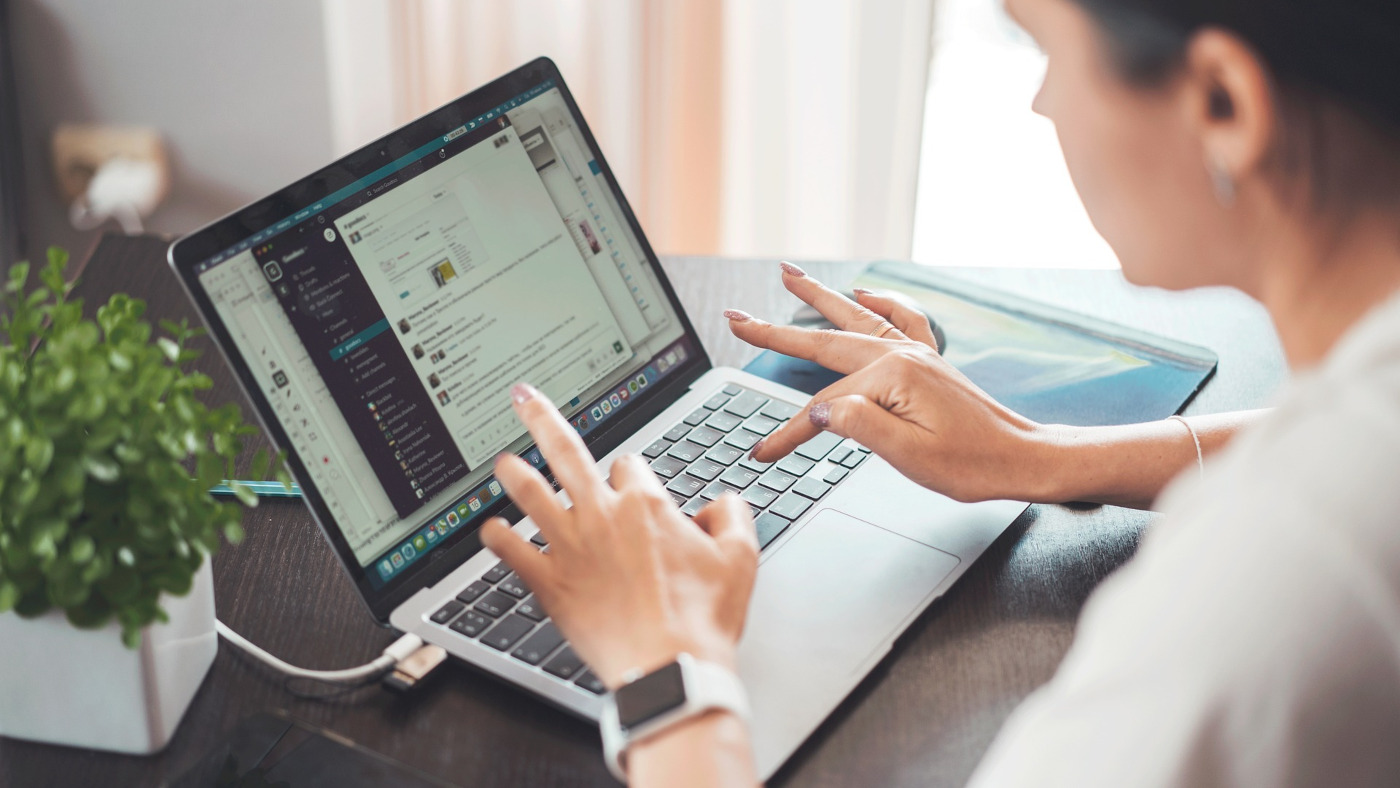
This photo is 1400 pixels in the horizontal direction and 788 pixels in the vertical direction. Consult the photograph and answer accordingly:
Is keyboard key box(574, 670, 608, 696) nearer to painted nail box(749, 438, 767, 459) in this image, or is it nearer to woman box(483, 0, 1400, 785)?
woman box(483, 0, 1400, 785)

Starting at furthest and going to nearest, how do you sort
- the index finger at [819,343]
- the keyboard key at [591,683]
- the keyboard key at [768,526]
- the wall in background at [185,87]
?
1. the wall in background at [185,87]
2. the index finger at [819,343]
3. the keyboard key at [768,526]
4. the keyboard key at [591,683]

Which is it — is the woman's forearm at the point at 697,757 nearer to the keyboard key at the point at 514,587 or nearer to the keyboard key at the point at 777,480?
the keyboard key at the point at 514,587

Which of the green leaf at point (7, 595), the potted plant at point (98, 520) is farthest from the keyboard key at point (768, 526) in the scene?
the green leaf at point (7, 595)

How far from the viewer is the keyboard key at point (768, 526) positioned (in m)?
0.80

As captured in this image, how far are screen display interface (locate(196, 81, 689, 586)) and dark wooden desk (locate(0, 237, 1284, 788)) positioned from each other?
0.08 metres

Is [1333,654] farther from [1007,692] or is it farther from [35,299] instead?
[35,299]

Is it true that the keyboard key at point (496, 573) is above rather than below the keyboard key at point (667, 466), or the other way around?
above

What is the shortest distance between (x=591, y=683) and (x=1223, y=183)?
44 centimetres

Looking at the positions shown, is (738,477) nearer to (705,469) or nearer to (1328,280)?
(705,469)

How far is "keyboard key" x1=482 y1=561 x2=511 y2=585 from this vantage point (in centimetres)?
75

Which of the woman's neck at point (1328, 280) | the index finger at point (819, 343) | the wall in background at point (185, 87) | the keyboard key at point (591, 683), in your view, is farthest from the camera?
the wall in background at point (185, 87)

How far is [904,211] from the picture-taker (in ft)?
7.01

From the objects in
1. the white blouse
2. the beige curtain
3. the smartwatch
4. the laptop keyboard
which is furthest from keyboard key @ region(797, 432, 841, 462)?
the beige curtain

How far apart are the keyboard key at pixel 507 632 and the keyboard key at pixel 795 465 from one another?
26cm
